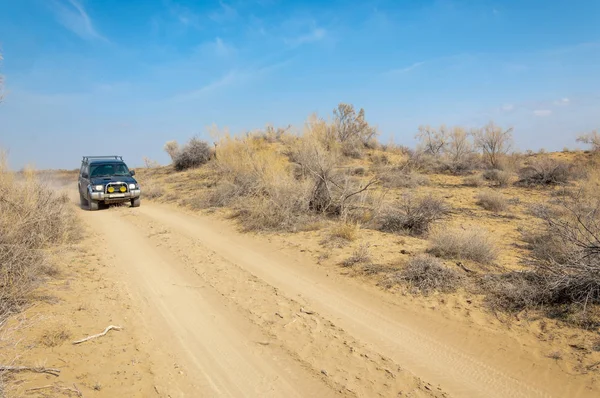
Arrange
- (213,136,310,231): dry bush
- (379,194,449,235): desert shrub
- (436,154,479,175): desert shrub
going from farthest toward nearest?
(436,154,479,175): desert shrub → (213,136,310,231): dry bush → (379,194,449,235): desert shrub

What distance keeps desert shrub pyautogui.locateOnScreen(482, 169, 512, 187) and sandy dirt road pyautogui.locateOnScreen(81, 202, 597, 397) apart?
46.9 ft

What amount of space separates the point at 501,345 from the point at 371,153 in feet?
75.8

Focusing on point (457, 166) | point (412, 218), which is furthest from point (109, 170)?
point (457, 166)

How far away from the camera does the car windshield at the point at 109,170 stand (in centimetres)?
1474

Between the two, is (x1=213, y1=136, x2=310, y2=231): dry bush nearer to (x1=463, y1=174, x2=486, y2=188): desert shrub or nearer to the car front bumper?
the car front bumper

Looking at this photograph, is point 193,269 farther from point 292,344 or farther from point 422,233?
point 422,233

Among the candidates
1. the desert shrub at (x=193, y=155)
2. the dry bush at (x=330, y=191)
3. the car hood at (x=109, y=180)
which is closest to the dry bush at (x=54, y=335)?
the dry bush at (x=330, y=191)

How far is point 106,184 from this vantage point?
14070 mm

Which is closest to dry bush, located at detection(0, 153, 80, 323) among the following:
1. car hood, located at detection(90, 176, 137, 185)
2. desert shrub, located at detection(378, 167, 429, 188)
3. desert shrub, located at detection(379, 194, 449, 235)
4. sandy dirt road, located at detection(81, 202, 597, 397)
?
sandy dirt road, located at detection(81, 202, 597, 397)

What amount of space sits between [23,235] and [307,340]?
18.4 ft

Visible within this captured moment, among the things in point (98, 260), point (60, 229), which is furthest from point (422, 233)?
point (60, 229)

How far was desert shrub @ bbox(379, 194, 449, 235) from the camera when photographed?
9273 millimetres

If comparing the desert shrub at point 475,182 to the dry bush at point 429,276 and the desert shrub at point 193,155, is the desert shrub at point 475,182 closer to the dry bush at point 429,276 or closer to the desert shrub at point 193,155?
the dry bush at point 429,276

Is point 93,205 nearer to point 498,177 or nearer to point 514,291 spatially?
point 514,291
